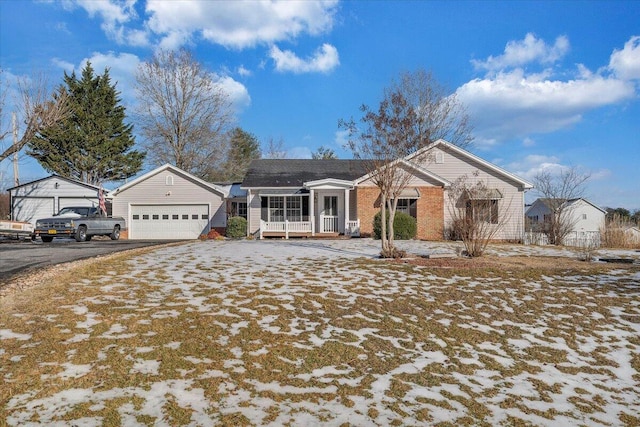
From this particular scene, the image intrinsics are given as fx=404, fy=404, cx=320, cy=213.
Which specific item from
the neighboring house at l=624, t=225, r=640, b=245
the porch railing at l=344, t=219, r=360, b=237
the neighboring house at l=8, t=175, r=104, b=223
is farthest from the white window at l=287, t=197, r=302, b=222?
the neighboring house at l=624, t=225, r=640, b=245

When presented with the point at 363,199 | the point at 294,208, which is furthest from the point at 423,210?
the point at 294,208

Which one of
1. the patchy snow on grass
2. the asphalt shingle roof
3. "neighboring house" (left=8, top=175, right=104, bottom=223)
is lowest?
the patchy snow on grass

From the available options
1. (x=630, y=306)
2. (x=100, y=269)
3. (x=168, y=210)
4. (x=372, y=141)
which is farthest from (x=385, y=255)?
(x=168, y=210)

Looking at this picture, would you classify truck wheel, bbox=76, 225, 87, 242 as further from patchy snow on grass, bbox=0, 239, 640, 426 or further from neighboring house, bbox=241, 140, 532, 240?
patchy snow on grass, bbox=0, 239, 640, 426

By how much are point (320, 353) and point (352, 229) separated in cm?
1522

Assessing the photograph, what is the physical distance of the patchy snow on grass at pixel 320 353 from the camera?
146 inches

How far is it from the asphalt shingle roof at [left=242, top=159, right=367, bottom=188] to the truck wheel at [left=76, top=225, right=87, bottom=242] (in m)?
7.87

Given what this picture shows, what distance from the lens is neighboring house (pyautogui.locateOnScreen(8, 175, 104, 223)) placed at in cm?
2544

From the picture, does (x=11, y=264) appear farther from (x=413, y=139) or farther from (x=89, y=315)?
(x=413, y=139)

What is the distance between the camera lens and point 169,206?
2420 cm

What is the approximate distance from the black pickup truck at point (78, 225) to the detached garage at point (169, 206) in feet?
8.82

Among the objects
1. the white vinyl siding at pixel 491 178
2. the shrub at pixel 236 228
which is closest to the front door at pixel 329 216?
the shrub at pixel 236 228

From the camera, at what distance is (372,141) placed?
12156 mm

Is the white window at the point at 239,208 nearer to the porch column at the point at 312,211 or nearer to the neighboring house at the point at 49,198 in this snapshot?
the porch column at the point at 312,211
